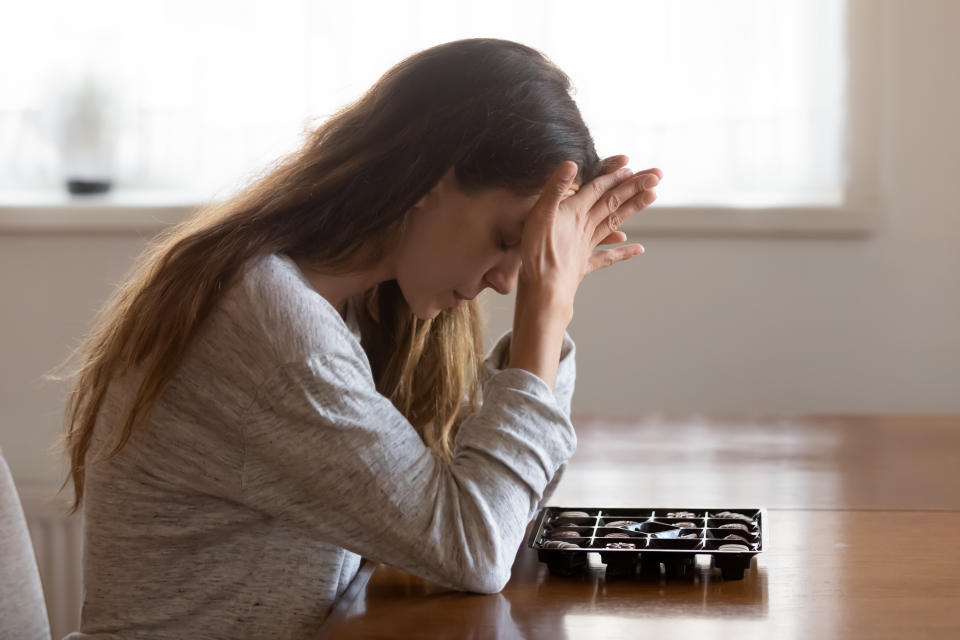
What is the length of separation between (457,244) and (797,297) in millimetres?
1241

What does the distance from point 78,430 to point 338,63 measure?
126cm

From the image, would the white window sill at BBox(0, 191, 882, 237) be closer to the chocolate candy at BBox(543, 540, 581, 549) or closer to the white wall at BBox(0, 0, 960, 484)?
the white wall at BBox(0, 0, 960, 484)

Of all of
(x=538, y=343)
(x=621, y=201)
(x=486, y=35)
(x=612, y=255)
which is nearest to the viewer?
(x=538, y=343)

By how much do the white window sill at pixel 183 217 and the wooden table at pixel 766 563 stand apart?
65 cm

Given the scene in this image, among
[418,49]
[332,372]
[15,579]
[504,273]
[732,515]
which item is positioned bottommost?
[15,579]

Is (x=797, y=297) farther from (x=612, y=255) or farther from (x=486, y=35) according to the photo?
(x=612, y=255)

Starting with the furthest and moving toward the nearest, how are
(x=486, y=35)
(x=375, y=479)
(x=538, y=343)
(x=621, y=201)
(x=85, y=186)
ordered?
A: (x=85, y=186)
(x=486, y=35)
(x=621, y=201)
(x=538, y=343)
(x=375, y=479)

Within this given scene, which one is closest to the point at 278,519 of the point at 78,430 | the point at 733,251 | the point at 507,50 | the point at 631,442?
the point at 78,430

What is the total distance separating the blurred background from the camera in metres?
2.12

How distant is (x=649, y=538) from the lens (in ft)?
3.21

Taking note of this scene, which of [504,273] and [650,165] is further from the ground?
[650,165]

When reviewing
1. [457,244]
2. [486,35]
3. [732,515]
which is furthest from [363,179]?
[486,35]

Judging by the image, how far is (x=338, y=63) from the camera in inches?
86.7

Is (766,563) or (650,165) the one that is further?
(650,165)
